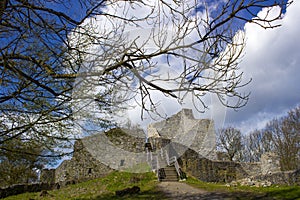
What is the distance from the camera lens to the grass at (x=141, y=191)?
23.5 feet

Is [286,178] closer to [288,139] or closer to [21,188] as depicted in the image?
[288,139]

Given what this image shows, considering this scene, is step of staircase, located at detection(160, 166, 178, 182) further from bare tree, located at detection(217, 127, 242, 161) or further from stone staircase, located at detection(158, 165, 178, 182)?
bare tree, located at detection(217, 127, 242, 161)

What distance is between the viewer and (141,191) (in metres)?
9.28

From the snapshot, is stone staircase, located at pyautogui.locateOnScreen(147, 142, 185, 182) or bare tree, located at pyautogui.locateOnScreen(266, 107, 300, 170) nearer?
stone staircase, located at pyautogui.locateOnScreen(147, 142, 185, 182)

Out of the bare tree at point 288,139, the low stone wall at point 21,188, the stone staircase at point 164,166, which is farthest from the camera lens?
the bare tree at point 288,139

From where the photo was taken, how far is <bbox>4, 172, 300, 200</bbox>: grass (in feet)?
23.5

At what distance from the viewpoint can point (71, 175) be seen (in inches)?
612

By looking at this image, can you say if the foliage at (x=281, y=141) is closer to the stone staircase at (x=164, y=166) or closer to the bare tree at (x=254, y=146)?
the bare tree at (x=254, y=146)

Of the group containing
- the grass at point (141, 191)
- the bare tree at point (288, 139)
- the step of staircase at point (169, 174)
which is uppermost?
the bare tree at point (288, 139)

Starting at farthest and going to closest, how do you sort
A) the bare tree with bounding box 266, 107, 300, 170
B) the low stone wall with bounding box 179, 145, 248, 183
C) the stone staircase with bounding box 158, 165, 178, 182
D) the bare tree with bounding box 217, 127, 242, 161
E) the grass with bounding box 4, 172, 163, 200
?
1. the bare tree with bounding box 217, 127, 242, 161
2. the bare tree with bounding box 266, 107, 300, 170
3. the low stone wall with bounding box 179, 145, 248, 183
4. the stone staircase with bounding box 158, 165, 178, 182
5. the grass with bounding box 4, 172, 163, 200

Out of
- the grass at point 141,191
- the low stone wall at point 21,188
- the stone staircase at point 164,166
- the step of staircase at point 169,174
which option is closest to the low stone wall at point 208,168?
the stone staircase at point 164,166

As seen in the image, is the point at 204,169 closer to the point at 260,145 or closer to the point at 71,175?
the point at 71,175

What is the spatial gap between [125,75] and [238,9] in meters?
1.53

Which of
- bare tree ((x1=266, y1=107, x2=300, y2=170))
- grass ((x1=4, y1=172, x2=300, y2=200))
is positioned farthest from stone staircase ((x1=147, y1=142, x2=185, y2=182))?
bare tree ((x1=266, y1=107, x2=300, y2=170))
